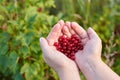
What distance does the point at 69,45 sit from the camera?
264 cm

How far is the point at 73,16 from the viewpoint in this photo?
189 inches

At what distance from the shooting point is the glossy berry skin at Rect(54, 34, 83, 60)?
2.63 meters

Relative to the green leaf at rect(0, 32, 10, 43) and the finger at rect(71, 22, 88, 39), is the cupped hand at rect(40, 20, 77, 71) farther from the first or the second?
the green leaf at rect(0, 32, 10, 43)

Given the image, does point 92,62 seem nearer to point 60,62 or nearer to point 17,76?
point 60,62

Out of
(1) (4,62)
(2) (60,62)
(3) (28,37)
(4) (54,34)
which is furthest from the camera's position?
(1) (4,62)

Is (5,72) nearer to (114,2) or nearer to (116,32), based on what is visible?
(116,32)

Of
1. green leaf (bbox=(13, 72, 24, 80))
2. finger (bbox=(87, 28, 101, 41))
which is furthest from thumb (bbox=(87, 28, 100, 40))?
green leaf (bbox=(13, 72, 24, 80))

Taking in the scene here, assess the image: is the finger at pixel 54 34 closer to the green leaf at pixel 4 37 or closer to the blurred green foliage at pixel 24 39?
the blurred green foliage at pixel 24 39

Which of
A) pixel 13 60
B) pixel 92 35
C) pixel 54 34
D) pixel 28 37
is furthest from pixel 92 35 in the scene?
pixel 13 60

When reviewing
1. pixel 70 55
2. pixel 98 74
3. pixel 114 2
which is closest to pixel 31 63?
pixel 70 55

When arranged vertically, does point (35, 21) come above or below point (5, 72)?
above

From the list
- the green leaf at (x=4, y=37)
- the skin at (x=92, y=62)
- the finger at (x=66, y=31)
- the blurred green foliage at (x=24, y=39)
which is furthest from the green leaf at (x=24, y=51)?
the skin at (x=92, y=62)

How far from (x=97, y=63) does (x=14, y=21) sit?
3.23 ft

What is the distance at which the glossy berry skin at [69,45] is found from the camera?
8.63 feet
